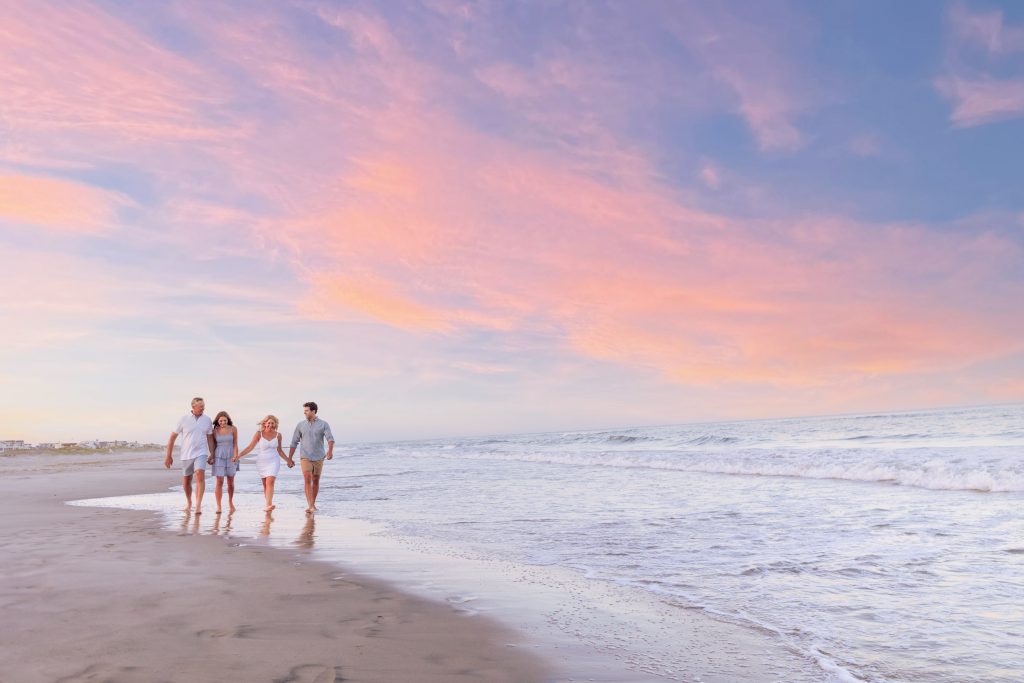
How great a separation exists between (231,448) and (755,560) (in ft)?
38.5

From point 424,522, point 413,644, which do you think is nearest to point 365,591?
point 413,644

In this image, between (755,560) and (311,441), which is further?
(311,441)

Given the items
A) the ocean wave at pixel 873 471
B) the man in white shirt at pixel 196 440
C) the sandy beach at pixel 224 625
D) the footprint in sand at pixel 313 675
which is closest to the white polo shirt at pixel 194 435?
the man in white shirt at pixel 196 440

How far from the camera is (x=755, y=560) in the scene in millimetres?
8438

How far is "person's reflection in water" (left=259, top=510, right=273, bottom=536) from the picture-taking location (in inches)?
441

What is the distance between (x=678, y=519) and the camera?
1247 centimetres

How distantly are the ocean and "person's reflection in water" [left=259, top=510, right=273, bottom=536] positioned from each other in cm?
20

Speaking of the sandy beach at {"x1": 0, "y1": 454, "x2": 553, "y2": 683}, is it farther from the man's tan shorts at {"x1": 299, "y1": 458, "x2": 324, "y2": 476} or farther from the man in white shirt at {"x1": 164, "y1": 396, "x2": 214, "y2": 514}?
the man's tan shorts at {"x1": 299, "y1": 458, "x2": 324, "y2": 476}

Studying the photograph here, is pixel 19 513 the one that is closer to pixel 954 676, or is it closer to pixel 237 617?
pixel 237 617

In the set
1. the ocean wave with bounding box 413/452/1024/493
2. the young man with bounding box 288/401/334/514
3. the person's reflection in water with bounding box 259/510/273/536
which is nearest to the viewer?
the person's reflection in water with bounding box 259/510/273/536

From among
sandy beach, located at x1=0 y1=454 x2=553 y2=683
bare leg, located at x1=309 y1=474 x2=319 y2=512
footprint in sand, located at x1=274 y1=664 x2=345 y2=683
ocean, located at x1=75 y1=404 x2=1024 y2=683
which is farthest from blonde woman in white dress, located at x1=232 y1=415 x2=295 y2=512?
footprint in sand, located at x1=274 y1=664 x2=345 y2=683

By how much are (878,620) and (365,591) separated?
16.2ft

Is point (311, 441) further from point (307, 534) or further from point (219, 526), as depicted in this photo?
point (307, 534)

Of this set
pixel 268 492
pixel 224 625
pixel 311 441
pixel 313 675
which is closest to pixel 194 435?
pixel 268 492
